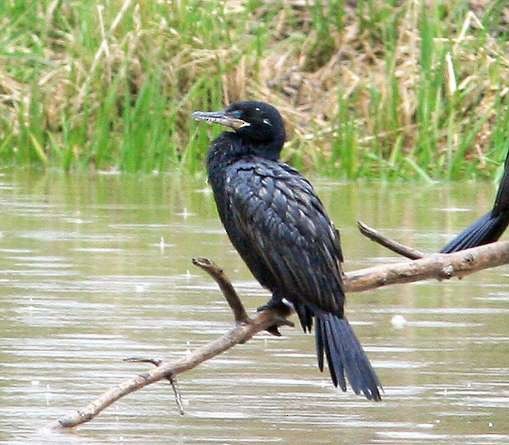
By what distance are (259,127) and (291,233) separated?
0.65m

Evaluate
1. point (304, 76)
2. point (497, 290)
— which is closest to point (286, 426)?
point (497, 290)

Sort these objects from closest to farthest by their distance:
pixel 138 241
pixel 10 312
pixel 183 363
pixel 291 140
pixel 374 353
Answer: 1. pixel 183 363
2. pixel 374 353
3. pixel 10 312
4. pixel 138 241
5. pixel 291 140

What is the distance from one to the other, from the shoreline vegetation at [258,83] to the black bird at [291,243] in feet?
24.5

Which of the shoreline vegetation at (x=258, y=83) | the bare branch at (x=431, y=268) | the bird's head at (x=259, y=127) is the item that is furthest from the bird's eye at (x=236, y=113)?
the shoreline vegetation at (x=258, y=83)

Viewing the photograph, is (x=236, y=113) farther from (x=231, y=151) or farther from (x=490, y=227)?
(x=490, y=227)

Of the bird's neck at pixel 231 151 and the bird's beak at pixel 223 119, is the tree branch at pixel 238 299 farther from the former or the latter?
the bird's beak at pixel 223 119

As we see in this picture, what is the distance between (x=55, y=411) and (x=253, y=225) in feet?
2.90

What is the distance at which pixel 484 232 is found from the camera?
662 cm

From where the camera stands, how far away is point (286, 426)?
5516mm

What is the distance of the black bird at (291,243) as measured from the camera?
5.64 meters

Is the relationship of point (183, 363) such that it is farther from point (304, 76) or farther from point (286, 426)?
point (304, 76)

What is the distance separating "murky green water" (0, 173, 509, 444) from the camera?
5.55 m

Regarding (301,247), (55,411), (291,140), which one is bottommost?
(291,140)

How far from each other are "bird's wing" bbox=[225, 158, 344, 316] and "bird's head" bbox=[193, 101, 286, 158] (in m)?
0.30
